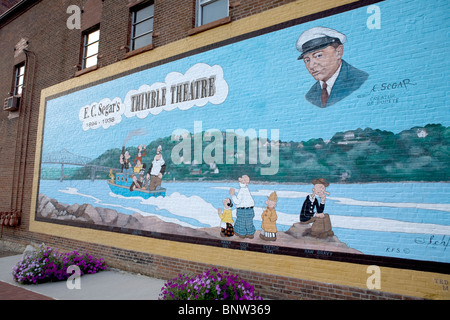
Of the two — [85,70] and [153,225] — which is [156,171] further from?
[85,70]

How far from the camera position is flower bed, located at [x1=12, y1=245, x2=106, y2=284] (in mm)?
7320

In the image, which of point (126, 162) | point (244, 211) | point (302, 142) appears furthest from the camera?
point (126, 162)

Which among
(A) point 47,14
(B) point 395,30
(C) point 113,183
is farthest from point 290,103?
(A) point 47,14

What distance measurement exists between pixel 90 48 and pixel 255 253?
902 centimetres

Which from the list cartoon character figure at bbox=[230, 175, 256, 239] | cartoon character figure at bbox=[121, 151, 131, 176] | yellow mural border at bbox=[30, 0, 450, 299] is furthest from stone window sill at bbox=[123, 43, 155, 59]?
cartoon character figure at bbox=[230, 175, 256, 239]

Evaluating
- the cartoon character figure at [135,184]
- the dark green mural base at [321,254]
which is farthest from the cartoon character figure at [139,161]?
the dark green mural base at [321,254]

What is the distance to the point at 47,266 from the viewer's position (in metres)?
7.53

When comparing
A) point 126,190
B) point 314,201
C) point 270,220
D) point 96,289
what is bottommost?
point 96,289

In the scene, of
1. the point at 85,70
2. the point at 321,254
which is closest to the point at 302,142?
the point at 321,254

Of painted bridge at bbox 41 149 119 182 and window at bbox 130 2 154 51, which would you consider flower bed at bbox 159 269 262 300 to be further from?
window at bbox 130 2 154 51

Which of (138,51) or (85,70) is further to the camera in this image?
(85,70)

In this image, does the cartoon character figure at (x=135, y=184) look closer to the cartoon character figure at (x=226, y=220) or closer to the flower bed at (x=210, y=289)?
→ the cartoon character figure at (x=226, y=220)

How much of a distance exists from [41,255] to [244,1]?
7.49 meters

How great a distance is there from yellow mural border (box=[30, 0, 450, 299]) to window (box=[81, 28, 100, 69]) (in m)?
0.73
